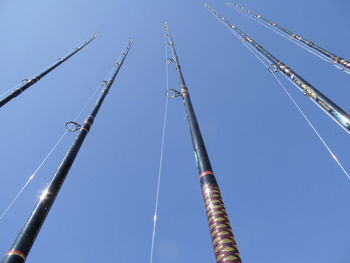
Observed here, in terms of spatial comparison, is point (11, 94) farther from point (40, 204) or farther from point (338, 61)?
point (338, 61)

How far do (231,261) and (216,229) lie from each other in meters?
0.44

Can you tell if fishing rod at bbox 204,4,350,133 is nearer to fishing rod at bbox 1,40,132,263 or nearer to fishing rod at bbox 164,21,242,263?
fishing rod at bbox 164,21,242,263

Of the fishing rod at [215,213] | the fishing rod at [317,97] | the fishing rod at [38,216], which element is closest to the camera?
the fishing rod at [215,213]

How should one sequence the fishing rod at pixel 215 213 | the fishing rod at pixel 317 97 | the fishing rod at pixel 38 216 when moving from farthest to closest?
the fishing rod at pixel 317 97 → the fishing rod at pixel 38 216 → the fishing rod at pixel 215 213

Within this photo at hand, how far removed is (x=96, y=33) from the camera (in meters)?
20.7

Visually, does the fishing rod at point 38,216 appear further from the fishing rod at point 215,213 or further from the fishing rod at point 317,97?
the fishing rod at point 317,97

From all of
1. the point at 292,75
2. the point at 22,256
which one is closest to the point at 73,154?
the point at 22,256

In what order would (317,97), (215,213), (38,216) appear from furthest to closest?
(317,97)
(38,216)
(215,213)

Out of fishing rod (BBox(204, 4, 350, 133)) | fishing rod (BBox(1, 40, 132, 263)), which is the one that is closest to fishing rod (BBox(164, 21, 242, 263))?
fishing rod (BBox(1, 40, 132, 263))

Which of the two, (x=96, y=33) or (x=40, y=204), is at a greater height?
(x=96, y=33)

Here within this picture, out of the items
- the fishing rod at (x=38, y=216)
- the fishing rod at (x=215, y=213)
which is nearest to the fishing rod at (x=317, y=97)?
the fishing rod at (x=215, y=213)

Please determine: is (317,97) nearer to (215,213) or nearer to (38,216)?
(215,213)

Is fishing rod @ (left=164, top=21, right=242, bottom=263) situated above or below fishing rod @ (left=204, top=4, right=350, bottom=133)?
below

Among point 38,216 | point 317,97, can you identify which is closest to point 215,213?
point 38,216
